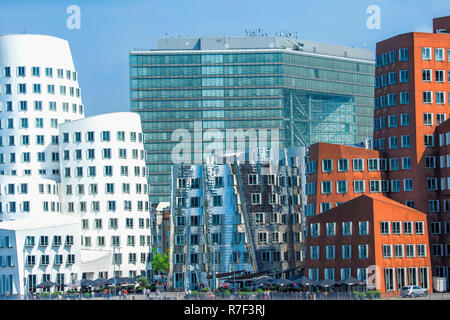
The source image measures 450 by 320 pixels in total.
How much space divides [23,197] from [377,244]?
70824 millimetres

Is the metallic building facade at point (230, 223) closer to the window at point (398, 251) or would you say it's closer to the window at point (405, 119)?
the window at point (405, 119)

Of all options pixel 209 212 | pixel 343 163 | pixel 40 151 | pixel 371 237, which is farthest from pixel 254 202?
pixel 40 151

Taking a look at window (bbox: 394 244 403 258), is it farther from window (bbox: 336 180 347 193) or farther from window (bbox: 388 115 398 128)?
window (bbox: 388 115 398 128)

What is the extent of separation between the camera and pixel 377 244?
473 feet

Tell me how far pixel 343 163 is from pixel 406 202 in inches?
442

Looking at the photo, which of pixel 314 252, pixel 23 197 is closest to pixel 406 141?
pixel 314 252

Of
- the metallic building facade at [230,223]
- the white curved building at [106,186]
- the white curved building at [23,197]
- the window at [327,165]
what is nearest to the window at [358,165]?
the window at [327,165]

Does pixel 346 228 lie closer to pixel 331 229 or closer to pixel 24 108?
pixel 331 229

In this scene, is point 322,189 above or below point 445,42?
below

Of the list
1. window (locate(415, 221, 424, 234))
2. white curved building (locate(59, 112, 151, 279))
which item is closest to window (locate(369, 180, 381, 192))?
window (locate(415, 221, 424, 234))

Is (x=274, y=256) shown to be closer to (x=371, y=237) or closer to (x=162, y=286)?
(x=162, y=286)

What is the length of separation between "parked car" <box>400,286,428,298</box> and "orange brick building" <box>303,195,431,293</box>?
602 centimetres
